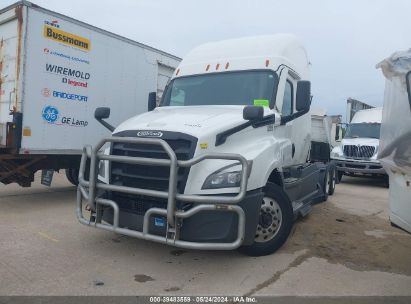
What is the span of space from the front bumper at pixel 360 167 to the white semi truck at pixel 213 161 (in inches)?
311

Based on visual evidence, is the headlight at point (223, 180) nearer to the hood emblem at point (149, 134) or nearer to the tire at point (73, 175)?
the hood emblem at point (149, 134)

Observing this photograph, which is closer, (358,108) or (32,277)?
(32,277)

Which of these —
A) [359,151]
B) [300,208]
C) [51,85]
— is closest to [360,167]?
[359,151]

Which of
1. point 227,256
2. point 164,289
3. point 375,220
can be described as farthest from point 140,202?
point 375,220

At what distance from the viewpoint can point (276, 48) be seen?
20.4 ft

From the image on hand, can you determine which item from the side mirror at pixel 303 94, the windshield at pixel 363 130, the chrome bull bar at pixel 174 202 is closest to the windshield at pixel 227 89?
the side mirror at pixel 303 94

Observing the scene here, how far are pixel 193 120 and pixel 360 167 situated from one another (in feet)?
34.1

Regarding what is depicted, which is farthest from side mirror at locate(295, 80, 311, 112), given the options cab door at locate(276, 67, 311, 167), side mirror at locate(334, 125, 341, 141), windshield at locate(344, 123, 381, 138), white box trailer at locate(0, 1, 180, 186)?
side mirror at locate(334, 125, 341, 141)

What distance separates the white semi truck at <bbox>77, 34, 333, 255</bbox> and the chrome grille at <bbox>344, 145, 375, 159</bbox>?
811cm

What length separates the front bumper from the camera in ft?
43.6

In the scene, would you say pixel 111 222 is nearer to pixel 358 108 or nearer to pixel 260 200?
pixel 260 200

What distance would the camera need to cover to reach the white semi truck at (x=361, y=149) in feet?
44.2

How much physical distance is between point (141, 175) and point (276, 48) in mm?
3133

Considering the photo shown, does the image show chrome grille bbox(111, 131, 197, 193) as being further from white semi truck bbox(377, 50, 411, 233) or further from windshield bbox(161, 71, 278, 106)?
white semi truck bbox(377, 50, 411, 233)
